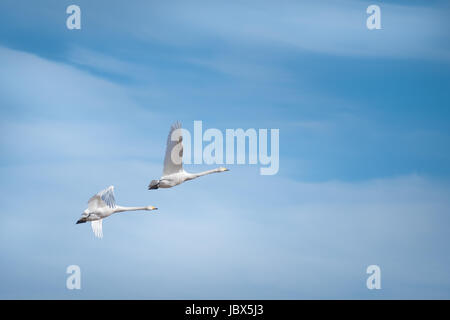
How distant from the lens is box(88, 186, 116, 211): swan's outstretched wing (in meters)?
59.3

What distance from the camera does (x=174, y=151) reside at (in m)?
58.8

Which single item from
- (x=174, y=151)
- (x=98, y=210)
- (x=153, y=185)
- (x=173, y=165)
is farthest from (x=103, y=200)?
(x=174, y=151)

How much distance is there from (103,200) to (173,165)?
3.60 metres

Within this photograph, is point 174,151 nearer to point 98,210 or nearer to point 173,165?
point 173,165

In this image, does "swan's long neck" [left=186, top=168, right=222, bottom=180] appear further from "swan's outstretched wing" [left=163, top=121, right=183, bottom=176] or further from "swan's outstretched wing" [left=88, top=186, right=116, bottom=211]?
"swan's outstretched wing" [left=88, top=186, right=116, bottom=211]

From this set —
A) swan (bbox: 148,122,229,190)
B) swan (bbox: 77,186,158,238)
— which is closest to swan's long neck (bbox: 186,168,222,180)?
swan (bbox: 148,122,229,190)

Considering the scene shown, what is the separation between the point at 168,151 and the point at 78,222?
5472 millimetres

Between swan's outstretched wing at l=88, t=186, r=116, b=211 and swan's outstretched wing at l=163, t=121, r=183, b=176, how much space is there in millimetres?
2633

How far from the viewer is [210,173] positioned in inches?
2518

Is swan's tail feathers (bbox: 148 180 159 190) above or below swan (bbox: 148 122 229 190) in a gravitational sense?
below
